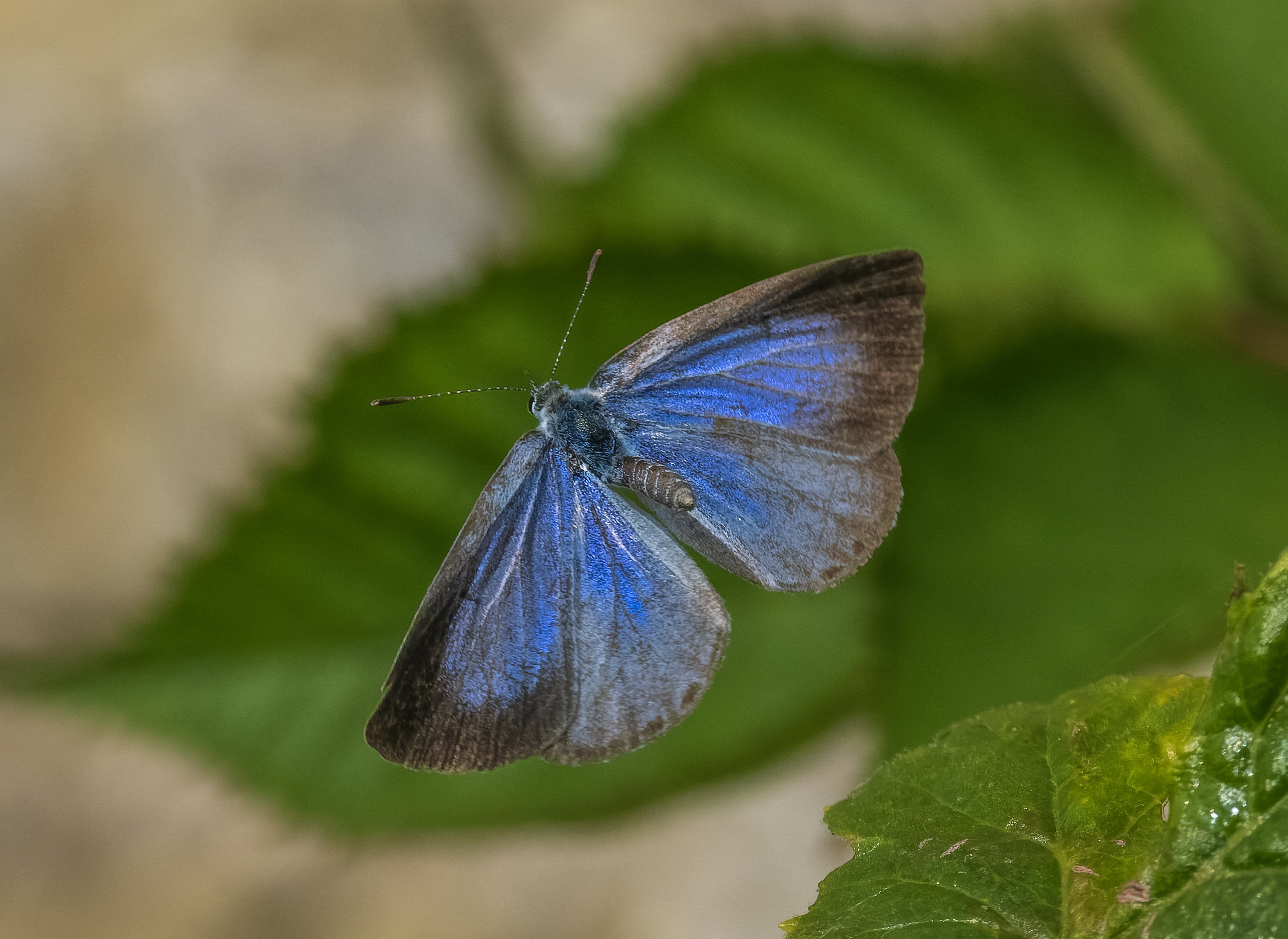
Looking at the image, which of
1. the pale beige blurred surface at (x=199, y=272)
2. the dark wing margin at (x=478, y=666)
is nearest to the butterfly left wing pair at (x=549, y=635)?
the dark wing margin at (x=478, y=666)

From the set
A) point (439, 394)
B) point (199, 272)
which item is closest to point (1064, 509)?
point (439, 394)

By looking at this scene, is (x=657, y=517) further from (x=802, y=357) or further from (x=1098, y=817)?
(x=1098, y=817)

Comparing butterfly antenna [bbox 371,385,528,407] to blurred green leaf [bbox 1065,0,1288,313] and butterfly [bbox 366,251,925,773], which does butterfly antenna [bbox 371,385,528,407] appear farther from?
blurred green leaf [bbox 1065,0,1288,313]

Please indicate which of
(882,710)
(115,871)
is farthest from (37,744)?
(882,710)

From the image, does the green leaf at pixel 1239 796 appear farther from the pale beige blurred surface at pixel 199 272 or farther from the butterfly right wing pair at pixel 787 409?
the pale beige blurred surface at pixel 199 272

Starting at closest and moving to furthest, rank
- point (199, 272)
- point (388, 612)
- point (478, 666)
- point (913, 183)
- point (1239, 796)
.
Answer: point (1239, 796), point (478, 666), point (388, 612), point (913, 183), point (199, 272)

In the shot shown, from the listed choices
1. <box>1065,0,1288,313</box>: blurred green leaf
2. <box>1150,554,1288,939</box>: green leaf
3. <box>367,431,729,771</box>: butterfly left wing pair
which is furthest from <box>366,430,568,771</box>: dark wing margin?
<box>1065,0,1288,313</box>: blurred green leaf
